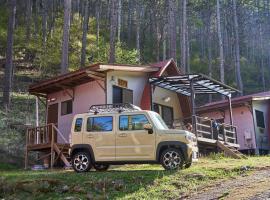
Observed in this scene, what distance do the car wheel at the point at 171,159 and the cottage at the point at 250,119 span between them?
14.2 m

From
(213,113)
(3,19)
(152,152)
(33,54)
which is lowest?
(152,152)

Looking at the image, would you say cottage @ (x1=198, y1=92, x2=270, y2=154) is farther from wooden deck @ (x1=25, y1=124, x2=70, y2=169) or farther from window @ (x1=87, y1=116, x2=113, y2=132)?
window @ (x1=87, y1=116, x2=113, y2=132)

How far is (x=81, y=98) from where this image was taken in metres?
21.6

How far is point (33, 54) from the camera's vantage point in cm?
3953

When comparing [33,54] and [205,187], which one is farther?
[33,54]

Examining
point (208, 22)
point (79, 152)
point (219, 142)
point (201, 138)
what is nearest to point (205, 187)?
point (79, 152)

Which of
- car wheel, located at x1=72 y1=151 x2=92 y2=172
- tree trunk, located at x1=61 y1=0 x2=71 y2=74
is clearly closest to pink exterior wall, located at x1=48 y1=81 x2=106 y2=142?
tree trunk, located at x1=61 y1=0 x2=71 y2=74

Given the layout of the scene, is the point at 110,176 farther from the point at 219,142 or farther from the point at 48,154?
the point at 219,142

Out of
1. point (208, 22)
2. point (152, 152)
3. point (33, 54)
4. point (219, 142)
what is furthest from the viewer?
point (208, 22)

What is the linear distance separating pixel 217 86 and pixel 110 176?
10.8m

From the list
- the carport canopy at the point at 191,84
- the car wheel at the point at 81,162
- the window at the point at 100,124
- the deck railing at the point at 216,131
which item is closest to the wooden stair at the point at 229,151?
the deck railing at the point at 216,131

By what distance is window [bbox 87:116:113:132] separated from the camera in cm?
1512

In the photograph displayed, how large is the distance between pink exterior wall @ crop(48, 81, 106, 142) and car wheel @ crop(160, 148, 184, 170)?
652cm

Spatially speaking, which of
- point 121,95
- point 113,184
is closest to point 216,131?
point 121,95
